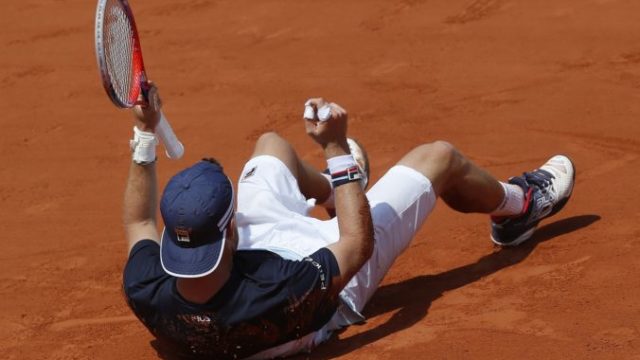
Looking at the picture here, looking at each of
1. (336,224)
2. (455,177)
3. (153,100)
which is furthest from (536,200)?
(153,100)

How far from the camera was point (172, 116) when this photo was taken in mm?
8281

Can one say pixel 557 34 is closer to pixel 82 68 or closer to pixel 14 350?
pixel 82 68

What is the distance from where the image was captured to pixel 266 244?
4797mm

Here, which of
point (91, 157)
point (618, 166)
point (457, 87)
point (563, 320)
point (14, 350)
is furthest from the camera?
point (457, 87)

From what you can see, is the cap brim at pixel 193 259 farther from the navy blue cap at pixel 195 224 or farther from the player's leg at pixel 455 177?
the player's leg at pixel 455 177

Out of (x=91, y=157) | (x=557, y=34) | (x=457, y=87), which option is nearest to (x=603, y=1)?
(x=557, y=34)

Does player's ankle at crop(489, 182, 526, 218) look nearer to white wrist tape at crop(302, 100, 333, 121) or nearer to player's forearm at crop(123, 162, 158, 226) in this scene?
white wrist tape at crop(302, 100, 333, 121)

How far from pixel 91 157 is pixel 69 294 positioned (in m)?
2.16

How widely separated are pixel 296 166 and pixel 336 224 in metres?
0.63

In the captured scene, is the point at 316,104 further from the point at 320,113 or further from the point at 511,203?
the point at 511,203

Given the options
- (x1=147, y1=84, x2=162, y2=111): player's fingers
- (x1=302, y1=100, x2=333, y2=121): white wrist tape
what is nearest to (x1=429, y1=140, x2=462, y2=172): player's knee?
(x1=302, y1=100, x2=333, y2=121): white wrist tape

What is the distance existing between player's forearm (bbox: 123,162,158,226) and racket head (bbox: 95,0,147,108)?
28 centimetres

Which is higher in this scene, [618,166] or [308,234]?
[308,234]

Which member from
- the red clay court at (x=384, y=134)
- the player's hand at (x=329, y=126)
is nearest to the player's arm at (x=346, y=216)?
the player's hand at (x=329, y=126)
